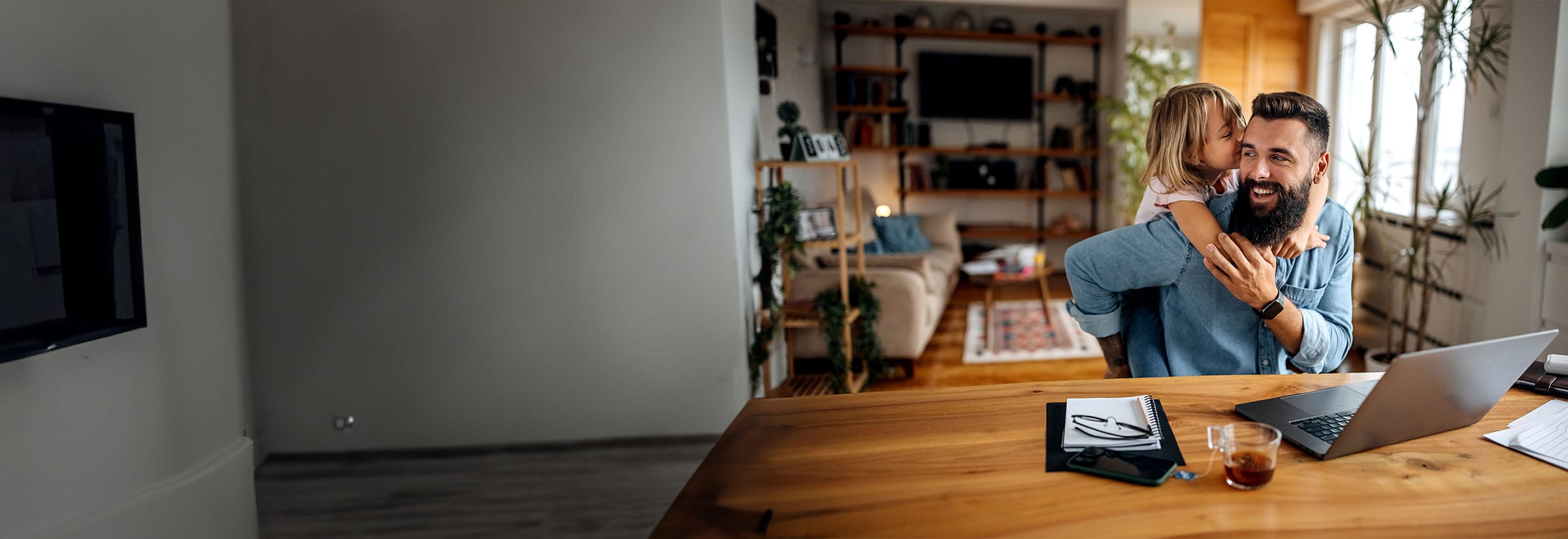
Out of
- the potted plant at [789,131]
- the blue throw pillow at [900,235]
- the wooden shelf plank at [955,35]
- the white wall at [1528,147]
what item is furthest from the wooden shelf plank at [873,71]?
the white wall at [1528,147]

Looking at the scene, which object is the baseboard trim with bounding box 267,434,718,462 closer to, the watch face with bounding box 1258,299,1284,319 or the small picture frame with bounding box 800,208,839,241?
the small picture frame with bounding box 800,208,839,241

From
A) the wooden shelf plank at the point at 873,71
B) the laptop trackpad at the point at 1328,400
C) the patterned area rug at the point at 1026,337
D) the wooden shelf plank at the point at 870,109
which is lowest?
the patterned area rug at the point at 1026,337

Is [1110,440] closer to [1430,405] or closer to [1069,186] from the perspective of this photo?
[1430,405]

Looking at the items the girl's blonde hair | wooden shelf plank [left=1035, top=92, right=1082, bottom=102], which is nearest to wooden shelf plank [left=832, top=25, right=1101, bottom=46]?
wooden shelf plank [left=1035, top=92, right=1082, bottom=102]

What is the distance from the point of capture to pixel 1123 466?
1.17m

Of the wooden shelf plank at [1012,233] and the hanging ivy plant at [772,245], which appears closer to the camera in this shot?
the hanging ivy plant at [772,245]

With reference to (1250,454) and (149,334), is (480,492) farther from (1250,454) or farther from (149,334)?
(1250,454)

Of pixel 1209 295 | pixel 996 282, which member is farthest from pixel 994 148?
pixel 1209 295

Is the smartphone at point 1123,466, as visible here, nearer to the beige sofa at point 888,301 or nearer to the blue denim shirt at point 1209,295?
the blue denim shirt at point 1209,295

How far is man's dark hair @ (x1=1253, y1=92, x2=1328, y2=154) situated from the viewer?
1425 mm

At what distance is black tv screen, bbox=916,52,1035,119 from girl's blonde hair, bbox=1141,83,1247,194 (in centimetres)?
589

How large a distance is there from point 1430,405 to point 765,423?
947 mm

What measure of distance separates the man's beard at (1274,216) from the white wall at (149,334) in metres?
2.40

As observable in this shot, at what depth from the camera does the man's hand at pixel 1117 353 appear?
5.90ft
